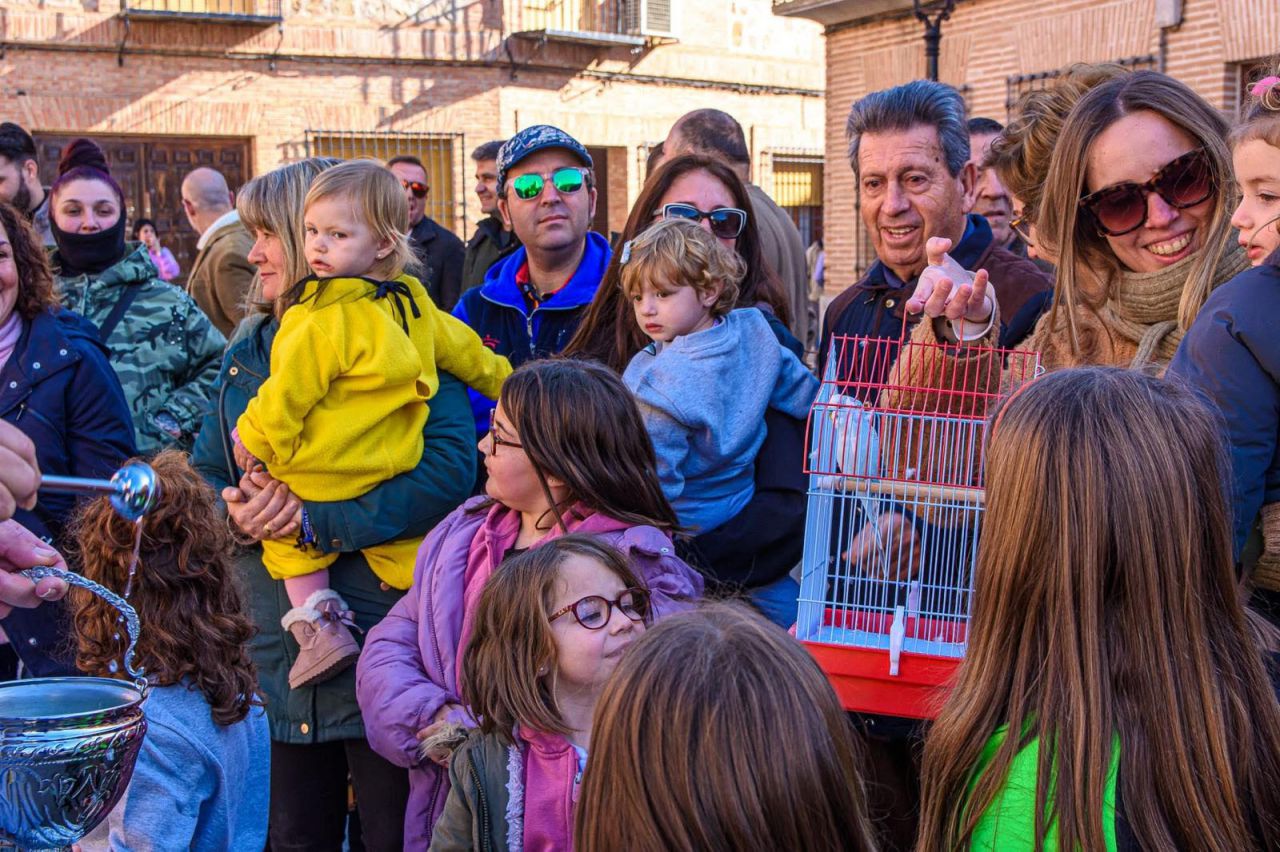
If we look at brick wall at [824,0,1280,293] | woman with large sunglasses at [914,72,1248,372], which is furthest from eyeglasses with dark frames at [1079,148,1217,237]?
brick wall at [824,0,1280,293]

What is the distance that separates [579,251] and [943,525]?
70.3 inches

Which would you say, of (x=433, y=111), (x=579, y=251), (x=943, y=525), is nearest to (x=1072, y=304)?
(x=943, y=525)

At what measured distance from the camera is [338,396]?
345 centimetres

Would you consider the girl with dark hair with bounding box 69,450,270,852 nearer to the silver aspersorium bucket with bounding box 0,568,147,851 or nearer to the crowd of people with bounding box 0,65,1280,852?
the crowd of people with bounding box 0,65,1280,852

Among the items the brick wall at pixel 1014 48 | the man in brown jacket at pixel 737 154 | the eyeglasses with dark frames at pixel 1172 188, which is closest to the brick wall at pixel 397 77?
the brick wall at pixel 1014 48

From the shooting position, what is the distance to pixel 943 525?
270cm

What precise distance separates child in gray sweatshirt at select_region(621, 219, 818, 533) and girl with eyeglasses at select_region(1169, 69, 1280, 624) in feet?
3.87

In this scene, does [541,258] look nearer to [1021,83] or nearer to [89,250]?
[89,250]

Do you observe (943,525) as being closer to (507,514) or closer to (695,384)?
(695,384)

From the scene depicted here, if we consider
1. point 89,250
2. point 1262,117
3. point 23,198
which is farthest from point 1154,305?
point 23,198

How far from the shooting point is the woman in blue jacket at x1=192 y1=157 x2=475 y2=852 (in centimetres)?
336

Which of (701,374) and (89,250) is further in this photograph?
(89,250)

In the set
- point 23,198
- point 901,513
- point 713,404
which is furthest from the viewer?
point 23,198

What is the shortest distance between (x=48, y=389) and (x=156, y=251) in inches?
408
